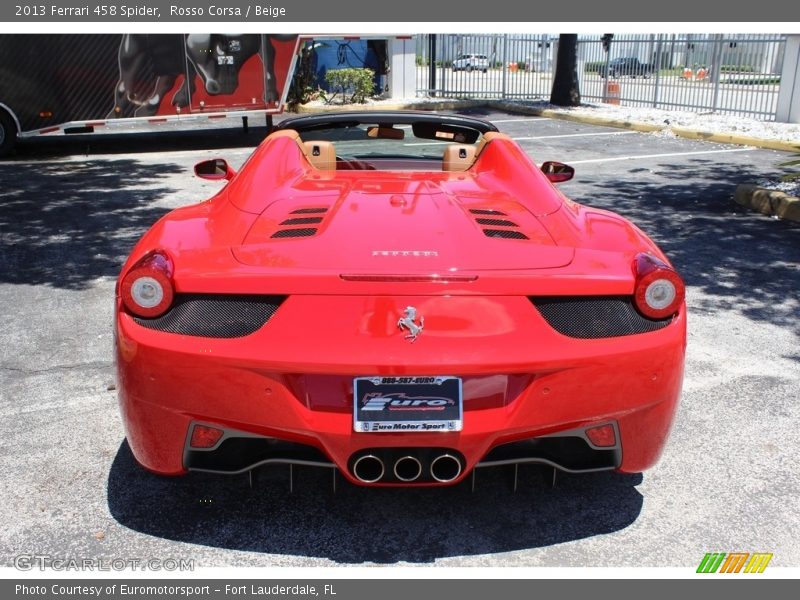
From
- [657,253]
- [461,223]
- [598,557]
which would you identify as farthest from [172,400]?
[657,253]

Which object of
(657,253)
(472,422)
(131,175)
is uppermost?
(657,253)

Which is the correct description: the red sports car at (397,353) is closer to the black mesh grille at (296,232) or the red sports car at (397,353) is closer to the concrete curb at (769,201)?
the black mesh grille at (296,232)

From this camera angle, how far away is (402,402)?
2.51 meters

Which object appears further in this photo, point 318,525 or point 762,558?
point 318,525

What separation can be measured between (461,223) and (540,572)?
1290 mm

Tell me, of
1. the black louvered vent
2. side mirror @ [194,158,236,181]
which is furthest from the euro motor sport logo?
side mirror @ [194,158,236,181]

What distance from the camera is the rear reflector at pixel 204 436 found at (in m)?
2.64

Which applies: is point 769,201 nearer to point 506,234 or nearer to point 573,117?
point 506,234

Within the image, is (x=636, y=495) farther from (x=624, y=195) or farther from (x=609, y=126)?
(x=609, y=126)

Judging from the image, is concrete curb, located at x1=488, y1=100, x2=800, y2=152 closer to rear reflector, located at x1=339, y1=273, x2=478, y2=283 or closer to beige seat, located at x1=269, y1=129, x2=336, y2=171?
beige seat, located at x1=269, y1=129, x2=336, y2=171

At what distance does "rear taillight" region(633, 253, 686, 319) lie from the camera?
8.82 feet

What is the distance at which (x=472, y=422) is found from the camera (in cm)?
252

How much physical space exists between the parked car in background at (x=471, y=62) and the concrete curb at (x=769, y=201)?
1723cm

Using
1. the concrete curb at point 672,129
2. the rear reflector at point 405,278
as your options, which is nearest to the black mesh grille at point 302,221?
the rear reflector at point 405,278
